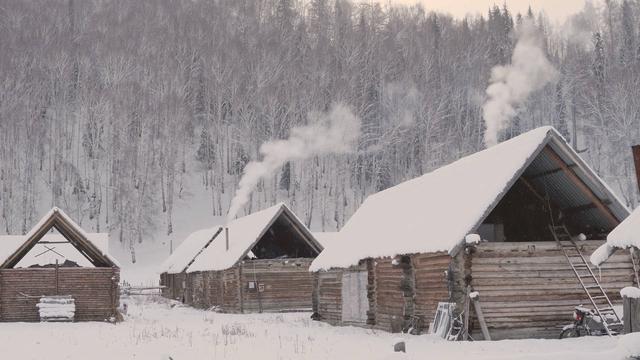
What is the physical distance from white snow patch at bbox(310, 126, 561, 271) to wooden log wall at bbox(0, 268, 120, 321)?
30.0ft

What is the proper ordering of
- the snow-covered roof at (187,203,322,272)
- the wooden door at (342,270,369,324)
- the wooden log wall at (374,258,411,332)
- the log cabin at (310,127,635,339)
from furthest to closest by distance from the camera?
the snow-covered roof at (187,203,322,272) → the wooden door at (342,270,369,324) → the wooden log wall at (374,258,411,332) → the log cabin at (310,127,635,339)

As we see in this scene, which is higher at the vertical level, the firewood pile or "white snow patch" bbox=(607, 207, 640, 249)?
"white snow patch" bbox=(607, 207, 640, 249)

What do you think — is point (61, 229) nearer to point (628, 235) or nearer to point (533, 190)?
point (533, 190)

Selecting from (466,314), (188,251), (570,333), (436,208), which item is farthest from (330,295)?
(188,251)

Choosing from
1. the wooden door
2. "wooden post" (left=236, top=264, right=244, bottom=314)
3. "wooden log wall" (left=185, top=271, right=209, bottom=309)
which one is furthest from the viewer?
"wooden log wall" (left=185, top=271, right=209, bottom=309)

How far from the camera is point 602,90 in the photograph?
77.2 meters

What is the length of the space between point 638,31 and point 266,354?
82.6 meters

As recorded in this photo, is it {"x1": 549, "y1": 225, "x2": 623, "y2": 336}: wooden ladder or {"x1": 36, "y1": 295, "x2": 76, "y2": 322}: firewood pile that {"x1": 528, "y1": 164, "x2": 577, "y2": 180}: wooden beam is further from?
{"x1": 36, "y1": 295, "x2": 76, "y2": 322}: firewood pile

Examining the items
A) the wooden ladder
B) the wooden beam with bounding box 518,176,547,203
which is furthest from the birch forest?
the wooden ladder

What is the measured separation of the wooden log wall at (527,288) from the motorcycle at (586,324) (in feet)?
3.76

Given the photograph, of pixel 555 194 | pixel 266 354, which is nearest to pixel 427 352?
pixel 266 354

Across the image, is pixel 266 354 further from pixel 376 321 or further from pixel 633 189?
pixel 633 189

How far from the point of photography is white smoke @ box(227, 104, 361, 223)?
71062mm

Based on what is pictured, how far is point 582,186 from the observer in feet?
66.9
